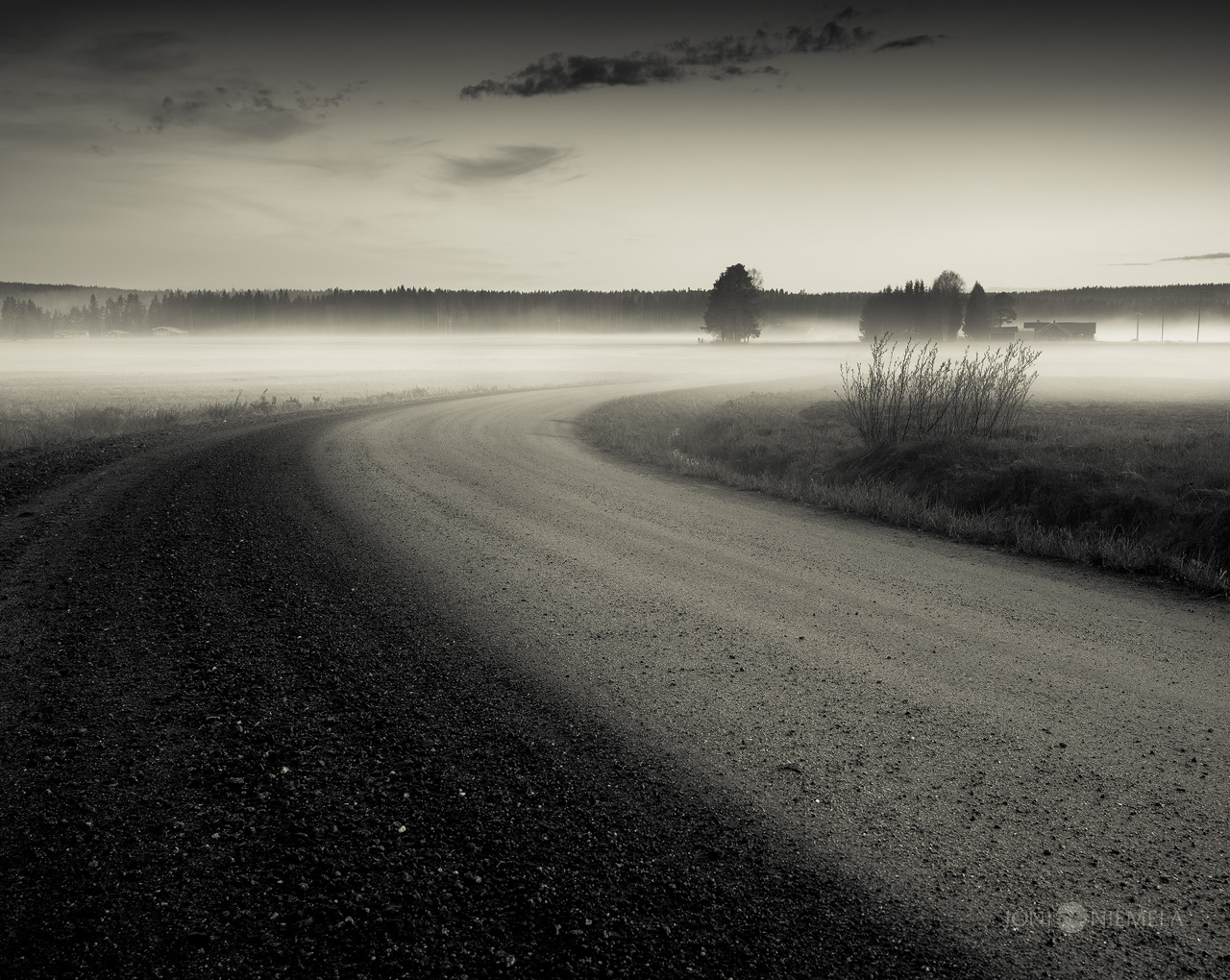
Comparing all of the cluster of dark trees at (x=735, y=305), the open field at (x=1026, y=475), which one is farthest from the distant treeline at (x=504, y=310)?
the open field at (x=1026, y=475)

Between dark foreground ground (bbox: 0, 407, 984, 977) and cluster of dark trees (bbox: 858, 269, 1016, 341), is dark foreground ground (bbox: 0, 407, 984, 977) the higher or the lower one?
the lower one

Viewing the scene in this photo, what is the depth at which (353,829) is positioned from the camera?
3.24 metres

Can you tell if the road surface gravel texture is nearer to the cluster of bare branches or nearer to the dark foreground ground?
the dark foreground ground

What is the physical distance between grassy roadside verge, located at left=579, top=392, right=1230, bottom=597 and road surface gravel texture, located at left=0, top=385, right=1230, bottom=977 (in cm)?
114

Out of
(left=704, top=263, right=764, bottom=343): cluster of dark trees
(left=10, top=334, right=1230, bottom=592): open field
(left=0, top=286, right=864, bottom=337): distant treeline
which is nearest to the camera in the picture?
(left=10, top=334, right=1230, bottom=592): open field

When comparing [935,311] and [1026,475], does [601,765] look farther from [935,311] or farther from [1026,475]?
[935,311]

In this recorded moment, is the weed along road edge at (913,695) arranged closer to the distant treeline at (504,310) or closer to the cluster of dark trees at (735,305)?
the cluster of dark trees at (735,305)

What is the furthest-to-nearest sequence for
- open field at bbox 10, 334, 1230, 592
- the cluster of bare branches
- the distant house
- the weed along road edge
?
the distant house
the cluster of bare branches
open field at bbox 10, 334, 1230, 592
the weed along road edge

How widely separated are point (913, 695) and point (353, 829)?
3389 millimetres

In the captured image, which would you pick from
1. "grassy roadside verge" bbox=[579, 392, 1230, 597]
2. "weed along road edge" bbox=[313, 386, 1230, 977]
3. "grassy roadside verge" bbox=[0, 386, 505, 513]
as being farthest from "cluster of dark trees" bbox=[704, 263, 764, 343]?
"weed along road edge" bbox=[313, 386, 1230, 977]

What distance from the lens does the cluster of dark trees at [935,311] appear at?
350 ft

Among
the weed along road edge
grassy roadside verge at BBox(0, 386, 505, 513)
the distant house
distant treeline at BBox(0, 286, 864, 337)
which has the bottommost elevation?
the weed along road edge

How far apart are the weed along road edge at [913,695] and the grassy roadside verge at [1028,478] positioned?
2.34ft

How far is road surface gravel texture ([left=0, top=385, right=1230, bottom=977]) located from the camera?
105 inches
